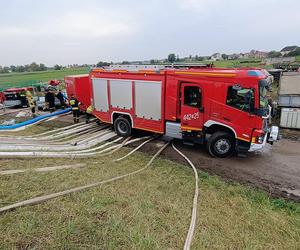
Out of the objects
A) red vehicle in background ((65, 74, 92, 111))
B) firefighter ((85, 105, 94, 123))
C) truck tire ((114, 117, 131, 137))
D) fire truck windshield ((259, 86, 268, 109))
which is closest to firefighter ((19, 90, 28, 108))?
red vehicle in background ((65, 74, 92, 111))

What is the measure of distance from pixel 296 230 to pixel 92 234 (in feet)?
11.8

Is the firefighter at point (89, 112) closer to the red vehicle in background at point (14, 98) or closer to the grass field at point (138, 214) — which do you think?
the grass field at point (138, 214)

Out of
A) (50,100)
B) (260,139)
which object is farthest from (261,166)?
(50,100)

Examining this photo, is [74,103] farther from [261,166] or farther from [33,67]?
[33,67]

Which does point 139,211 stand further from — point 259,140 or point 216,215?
point 259,140

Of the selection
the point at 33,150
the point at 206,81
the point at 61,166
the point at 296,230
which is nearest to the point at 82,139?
the point at 33,150

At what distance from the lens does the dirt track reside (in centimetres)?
588

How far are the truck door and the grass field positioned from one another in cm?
208

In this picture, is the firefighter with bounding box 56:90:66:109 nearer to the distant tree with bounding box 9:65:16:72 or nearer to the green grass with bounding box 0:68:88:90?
the green grass with bounding box 0:68:88:90

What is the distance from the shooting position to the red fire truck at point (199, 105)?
669 cm

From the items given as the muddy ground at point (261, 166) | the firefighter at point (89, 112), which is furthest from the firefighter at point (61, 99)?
the muddy ground at point (261, 166)

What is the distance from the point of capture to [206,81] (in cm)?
716

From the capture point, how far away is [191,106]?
7.53 metres

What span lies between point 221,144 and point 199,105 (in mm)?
1436
